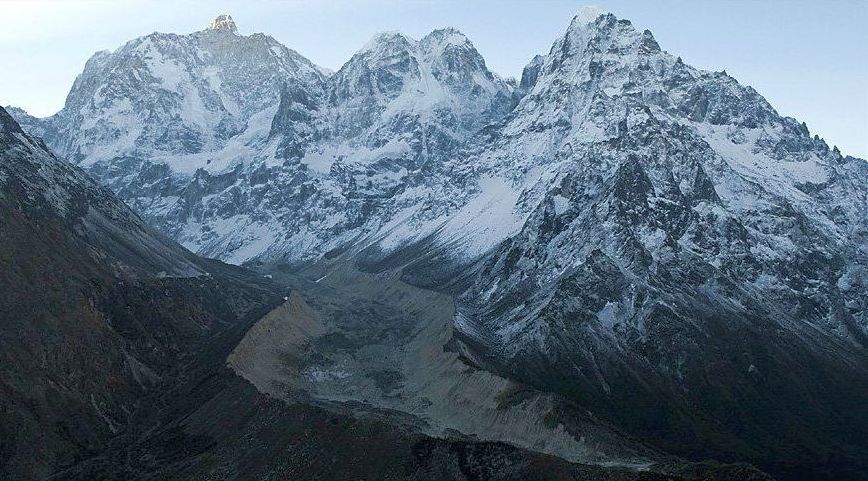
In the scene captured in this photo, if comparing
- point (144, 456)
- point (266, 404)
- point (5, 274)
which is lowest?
point (144, 456)

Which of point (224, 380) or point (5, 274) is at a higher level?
point (5, 274)

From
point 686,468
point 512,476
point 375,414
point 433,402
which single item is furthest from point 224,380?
point 686,468

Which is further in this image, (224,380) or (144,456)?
(224,380)

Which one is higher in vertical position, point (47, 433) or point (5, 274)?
point (5, 274)

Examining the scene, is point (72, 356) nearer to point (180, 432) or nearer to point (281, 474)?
point (180, 432)

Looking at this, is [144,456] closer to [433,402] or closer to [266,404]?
[266,404]

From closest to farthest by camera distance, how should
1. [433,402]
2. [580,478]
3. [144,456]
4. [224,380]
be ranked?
[580,478] < [144,456] < [224,380] < [433,402]

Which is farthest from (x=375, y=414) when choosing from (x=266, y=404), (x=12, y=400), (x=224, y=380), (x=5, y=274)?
(x=5, y=274)

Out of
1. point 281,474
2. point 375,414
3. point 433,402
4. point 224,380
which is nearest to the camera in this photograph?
point 281,474

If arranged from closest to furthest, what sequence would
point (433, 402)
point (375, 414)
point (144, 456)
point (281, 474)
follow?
1. point (281, 474)
2. point (144, 456)
3. point (375, 414)
4. point (433, 402)
